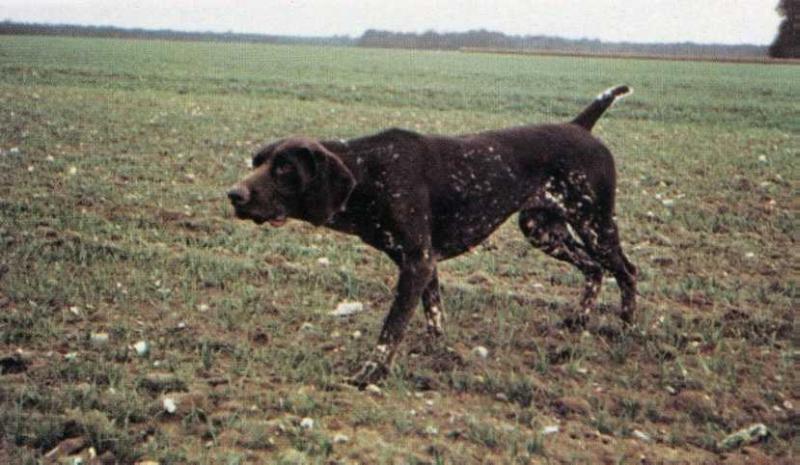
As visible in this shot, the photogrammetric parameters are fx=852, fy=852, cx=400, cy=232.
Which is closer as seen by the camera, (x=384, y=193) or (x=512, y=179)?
(x=384, y=193)

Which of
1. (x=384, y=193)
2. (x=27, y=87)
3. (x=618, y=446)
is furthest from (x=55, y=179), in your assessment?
(x=27, y=87)

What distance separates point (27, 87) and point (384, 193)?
2240cm

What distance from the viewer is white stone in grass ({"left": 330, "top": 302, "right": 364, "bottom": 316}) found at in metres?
5.95

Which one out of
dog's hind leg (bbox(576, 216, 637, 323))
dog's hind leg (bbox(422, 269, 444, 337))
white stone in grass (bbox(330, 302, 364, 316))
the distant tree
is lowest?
white stone in grass (bbox(330, 302, 364, 316))

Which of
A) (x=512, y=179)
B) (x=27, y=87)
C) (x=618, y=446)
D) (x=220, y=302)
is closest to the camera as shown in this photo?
(x=618, y=446)

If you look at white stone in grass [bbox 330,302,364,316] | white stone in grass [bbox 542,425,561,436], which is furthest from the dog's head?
white stone in grass [bbox 542,425,561,436]

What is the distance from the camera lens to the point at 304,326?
18.4ft

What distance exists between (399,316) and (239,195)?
118cm

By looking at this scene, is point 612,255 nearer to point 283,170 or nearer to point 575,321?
point 575,321

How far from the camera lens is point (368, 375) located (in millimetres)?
4746

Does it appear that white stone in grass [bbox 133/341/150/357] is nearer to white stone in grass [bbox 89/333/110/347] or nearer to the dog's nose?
white stone in grass [bbox 89/333/110/347]

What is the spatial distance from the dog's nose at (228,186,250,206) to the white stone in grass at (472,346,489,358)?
1.78 metres

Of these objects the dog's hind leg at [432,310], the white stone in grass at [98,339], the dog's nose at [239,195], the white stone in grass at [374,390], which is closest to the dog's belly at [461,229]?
the dog's hind leg at [432,310]

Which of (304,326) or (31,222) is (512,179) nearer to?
(304,326)
